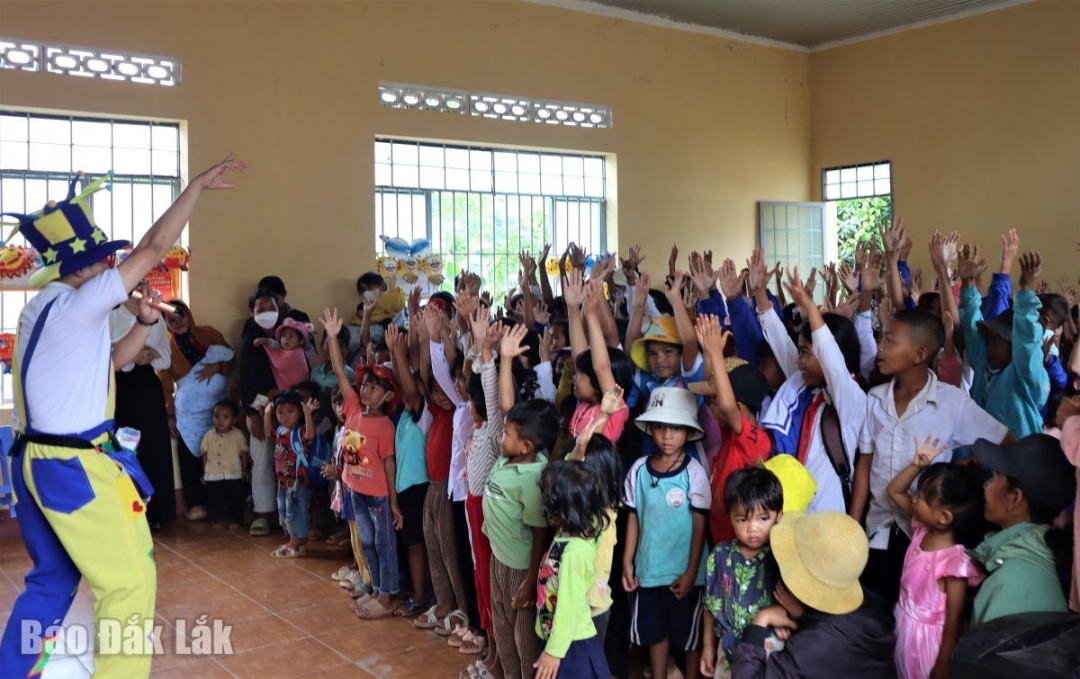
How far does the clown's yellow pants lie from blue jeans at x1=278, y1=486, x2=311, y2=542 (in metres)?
2.50

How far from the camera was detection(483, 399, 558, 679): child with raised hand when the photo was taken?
2924mm

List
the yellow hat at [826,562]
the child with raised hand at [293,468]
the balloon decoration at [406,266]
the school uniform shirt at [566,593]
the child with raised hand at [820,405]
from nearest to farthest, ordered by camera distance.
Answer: the yellow hat at [826,562] < the school uniform shirt at [566,593] < the child with raised hand at [820,405] < the child with raised hand at [293,468] < the balloon decoration at [406,266]

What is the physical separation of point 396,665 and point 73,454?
1480mm

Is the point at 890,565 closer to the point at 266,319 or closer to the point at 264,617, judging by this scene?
the point at 264,617

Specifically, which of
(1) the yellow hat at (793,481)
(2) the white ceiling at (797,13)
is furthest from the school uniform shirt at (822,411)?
(2) the white ceiling at (797,13)

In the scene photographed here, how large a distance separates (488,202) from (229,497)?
9.79 feet

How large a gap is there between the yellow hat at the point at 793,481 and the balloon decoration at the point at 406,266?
435 centimetres

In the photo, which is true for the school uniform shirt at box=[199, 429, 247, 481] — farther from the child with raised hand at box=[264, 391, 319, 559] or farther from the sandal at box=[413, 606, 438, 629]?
the sandal at box=[413, 606, 438, 629]

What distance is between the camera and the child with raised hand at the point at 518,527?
2924 mm

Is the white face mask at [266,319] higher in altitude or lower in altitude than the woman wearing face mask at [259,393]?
higher

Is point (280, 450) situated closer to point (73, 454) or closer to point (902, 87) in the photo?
point (73, 454)

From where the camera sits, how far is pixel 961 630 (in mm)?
2355

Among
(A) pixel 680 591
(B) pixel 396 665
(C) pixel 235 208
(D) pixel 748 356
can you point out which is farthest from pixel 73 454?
(C) pixel 235 208

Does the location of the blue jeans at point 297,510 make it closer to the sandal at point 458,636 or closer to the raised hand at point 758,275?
the sandal at point 458,636
